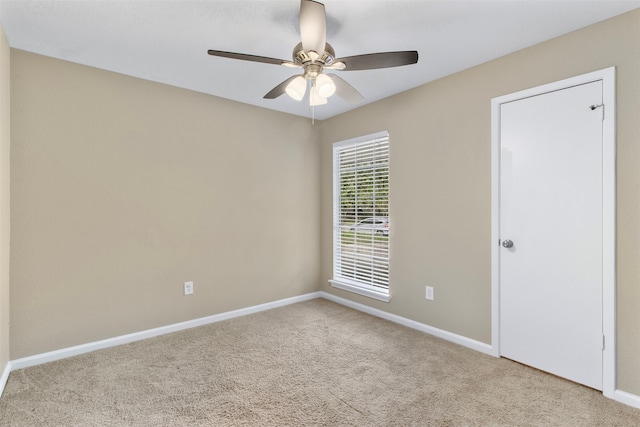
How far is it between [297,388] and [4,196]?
2.40 m

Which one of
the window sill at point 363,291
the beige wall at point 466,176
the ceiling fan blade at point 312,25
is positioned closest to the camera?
the ceiling fan blade at point 312,25

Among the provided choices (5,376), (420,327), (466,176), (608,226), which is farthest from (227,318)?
(608,226)

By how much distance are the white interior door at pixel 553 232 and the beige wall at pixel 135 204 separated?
241 centimetres

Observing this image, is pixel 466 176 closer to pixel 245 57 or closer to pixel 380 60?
pixel 380 60

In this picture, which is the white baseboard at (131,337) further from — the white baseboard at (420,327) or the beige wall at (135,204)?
the white baseboard at (420,327)

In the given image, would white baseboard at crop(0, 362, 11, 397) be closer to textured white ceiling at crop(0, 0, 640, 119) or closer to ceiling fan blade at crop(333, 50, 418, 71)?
textured white ceiling at crop(0, 0, 640, 119)

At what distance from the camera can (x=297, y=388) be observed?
220 centimetres

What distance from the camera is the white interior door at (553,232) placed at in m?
2.13

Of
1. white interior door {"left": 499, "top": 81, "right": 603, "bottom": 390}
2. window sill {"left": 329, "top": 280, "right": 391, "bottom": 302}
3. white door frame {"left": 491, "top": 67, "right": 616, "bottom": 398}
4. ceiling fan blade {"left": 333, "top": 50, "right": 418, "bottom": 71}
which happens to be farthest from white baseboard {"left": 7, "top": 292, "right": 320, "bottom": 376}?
white door frame {"left": 491, "top": 67, "right": 616, "bottom": 398}

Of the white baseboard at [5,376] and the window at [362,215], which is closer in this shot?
the white baseboard at [5,376]

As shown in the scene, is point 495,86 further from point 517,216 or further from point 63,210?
point 63,210

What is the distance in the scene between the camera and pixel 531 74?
94.7 inches

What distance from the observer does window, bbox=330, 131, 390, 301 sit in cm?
360

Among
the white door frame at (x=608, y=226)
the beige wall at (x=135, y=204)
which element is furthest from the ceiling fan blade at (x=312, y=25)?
the beige wall at (x=135, y=204)
